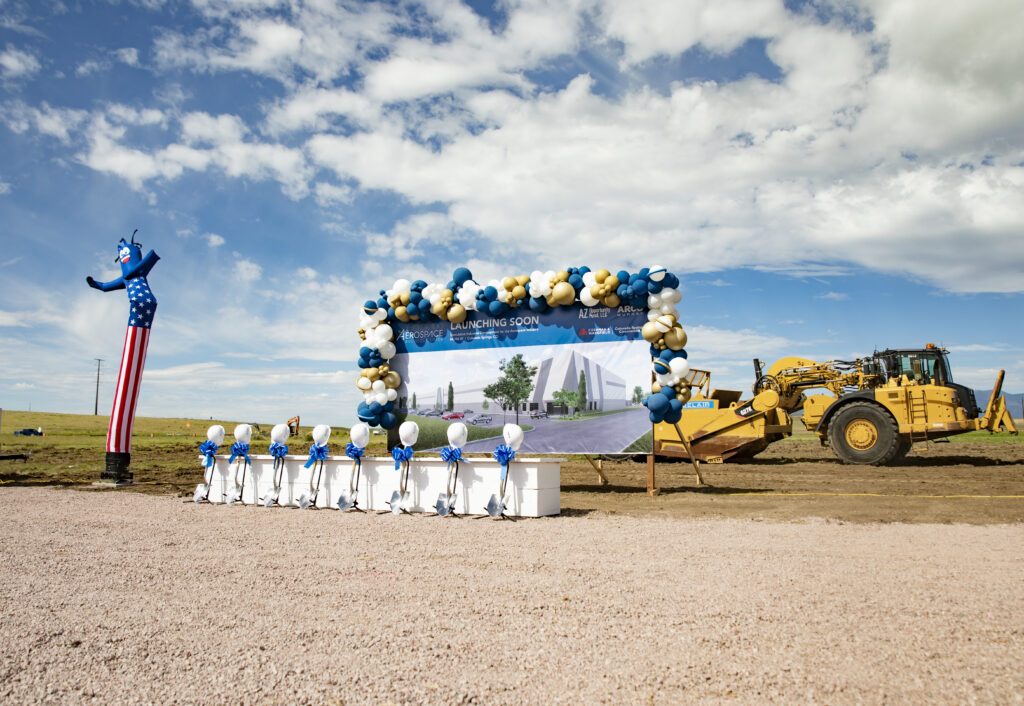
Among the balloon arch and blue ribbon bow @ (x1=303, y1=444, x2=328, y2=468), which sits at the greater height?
the balloon arch

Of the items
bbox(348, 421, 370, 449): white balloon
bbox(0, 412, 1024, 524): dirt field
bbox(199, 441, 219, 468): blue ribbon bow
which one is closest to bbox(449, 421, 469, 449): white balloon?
bbox(348, 421, 370, 449): white balloon

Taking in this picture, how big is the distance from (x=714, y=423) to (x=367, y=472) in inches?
429

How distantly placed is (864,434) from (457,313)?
34.3 feet

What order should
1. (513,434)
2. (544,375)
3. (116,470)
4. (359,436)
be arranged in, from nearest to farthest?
(513,434), (359,436), (544,375), (116,470)

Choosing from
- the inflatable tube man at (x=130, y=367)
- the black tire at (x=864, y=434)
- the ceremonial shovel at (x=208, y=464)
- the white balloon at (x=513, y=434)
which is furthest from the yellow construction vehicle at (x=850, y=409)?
the inflatable tube man at (x=130, y=367)

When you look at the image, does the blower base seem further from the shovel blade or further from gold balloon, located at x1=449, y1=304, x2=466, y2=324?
the shovel blade

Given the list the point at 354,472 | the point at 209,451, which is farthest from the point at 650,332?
the point at 209,451

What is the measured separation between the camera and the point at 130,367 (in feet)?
45.3

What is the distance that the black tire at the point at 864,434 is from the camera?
16.3 meters

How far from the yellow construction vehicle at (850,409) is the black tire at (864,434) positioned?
→ 22mm

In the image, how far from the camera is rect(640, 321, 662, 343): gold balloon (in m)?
11.1

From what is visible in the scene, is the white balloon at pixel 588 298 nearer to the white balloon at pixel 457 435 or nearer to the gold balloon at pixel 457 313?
the gold balloon at pixel 457 313

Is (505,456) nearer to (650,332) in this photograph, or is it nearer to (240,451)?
(650,332)

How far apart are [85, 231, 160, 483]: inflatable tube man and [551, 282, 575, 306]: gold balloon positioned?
317 inches
